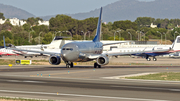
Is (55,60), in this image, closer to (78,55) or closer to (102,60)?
(78,55)

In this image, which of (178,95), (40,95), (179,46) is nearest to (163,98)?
(178,95)

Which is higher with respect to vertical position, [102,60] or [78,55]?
[78,55]

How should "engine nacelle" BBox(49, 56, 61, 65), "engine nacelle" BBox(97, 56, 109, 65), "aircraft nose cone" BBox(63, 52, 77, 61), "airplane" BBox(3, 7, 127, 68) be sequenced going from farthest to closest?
"engine nacelle" BBox(49, 56, 61, 65), "engine nacelle" BBox(97, 56, 109, 65), "airplane" BBox(3, 7, 127, 68), "aircraft nose cone" BBox(63, 52, 77, 61)

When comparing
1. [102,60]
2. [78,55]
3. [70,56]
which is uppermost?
[78,55]

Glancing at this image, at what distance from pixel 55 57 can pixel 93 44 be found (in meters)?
7.43

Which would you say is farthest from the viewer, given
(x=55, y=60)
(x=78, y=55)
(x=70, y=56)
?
(x=55, y=60)

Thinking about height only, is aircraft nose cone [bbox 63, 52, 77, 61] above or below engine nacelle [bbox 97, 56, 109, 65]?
above

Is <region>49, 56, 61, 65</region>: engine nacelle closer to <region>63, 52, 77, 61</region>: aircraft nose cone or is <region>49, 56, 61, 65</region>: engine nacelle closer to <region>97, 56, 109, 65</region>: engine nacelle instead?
<region>63, 52, 77, 61</region>: aircraft nose cone

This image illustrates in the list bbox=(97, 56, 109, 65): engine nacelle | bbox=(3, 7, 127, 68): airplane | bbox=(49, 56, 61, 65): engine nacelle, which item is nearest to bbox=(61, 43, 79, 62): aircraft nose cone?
bbox=(3, 7, 127, 68): airplane

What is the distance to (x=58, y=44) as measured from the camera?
141125 mm

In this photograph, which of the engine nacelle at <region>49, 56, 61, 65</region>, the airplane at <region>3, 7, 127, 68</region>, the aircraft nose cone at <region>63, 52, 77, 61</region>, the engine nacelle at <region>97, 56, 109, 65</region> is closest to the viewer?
the aircraft nose cone at <region>63, 52, 77, 61</region>

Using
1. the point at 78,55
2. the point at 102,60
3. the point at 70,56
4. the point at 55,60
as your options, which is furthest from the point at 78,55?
the point at 55,60

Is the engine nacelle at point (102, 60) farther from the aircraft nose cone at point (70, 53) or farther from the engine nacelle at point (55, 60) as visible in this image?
the engine nacelle at point (55, 60)

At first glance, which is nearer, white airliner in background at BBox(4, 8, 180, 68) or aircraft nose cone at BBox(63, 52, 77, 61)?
aircraft nose cone at BBox(63, 52, 77, 61)
